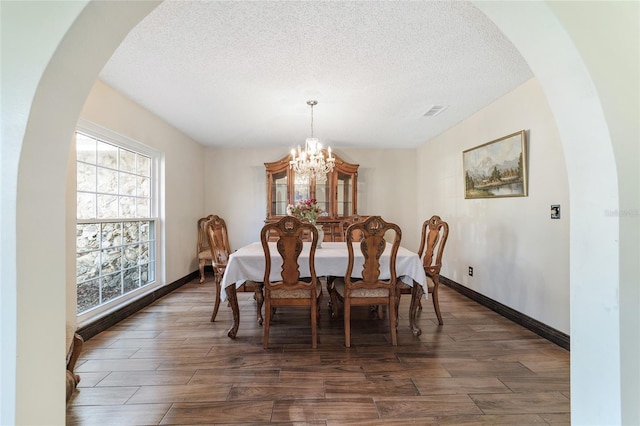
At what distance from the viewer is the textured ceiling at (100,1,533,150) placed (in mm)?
1667

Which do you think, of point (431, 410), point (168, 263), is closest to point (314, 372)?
point (431, 410)

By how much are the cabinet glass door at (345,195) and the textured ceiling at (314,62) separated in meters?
1.38

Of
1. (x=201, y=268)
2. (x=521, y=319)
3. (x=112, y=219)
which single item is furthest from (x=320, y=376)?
(x=201, y=268)

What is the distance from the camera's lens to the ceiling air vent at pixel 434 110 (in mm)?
3127

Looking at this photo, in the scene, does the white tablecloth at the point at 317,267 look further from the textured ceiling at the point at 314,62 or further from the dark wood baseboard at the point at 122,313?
the textured ceiling at the point at 314,62

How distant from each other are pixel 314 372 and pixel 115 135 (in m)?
2.95

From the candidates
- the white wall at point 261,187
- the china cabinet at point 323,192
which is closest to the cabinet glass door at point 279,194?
the china cabinet at point 323,192

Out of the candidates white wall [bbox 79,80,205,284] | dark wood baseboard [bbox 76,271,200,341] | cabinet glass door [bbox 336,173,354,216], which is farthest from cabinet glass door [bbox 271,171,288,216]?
dark wood baseboard [bbox 76,271,200,341]

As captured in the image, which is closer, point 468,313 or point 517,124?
point 517,124

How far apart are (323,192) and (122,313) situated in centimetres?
326
